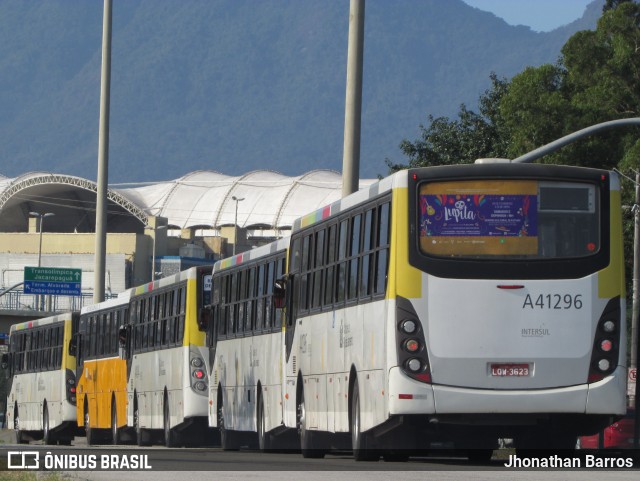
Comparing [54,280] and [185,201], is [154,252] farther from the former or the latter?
[185,201]

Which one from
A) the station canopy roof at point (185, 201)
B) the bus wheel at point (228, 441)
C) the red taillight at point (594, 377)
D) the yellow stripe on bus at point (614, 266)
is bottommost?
the bus wheel at point (228, 441)

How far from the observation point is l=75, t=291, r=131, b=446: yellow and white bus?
38281mm

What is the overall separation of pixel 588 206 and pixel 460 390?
7.94ft

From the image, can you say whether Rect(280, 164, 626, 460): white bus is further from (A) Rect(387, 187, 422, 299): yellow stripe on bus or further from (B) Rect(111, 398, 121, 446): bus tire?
(B) Rect(111, 398, 121, 446): bus tire

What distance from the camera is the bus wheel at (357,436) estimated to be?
1928 cm

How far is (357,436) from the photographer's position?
19.4 m

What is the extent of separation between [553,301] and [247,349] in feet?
35.5

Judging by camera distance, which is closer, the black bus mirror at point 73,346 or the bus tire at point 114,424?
the bus tire at point 114,424

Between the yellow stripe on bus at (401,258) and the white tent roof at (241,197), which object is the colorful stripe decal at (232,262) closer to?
the yellow stripe on bus at (401,258)

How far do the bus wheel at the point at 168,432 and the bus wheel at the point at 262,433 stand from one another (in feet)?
21.2

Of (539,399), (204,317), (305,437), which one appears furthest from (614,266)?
(204,317)

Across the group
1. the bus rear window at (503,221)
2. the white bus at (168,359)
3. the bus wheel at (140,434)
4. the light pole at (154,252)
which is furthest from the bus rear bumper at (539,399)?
the light pole at (154,252)

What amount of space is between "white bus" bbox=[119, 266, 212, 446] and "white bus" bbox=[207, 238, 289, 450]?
866 mm

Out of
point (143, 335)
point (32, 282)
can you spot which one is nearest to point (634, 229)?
point (143, 335)
